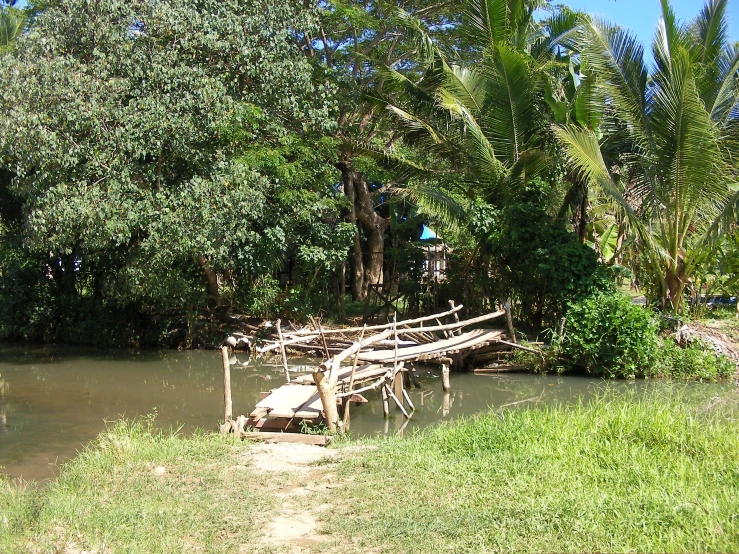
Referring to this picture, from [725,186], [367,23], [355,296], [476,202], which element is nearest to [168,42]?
[367,23]

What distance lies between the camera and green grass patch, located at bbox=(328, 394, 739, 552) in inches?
195

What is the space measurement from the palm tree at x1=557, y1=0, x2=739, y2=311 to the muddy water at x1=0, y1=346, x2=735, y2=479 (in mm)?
2950

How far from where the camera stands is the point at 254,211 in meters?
14.8

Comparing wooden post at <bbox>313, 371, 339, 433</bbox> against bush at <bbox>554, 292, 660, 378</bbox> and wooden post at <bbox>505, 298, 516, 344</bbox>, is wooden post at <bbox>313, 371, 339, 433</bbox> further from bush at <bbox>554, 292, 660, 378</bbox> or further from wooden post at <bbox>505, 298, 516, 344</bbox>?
bush at <bbox>554, 292, 660, 378</bbox>

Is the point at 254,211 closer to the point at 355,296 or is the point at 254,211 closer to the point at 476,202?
the point at 476,202

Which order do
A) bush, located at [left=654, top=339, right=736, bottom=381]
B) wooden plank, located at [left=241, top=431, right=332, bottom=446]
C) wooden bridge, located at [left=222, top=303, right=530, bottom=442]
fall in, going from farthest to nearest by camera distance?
bush, located at [left=654, top=339, right=736, bottom=381] → wooden bridge, located at [left=222, top=303, right=530, bottom=442] → wooden plank, located at [left=241, top=431, right=332, bottom=446]

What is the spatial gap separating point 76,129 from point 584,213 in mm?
10334

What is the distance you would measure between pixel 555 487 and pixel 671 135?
9342 millimetres

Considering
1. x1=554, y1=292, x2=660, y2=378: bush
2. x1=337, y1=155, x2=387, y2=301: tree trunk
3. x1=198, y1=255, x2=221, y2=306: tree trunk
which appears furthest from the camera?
x1=337, y1=155, x2=387, y2=301: tree trunk

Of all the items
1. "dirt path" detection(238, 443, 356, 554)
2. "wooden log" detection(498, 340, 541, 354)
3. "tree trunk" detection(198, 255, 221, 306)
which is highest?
"tree trunk" detection(198, 255, 221, 306)

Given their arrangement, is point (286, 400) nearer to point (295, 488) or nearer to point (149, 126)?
point (295, 488)

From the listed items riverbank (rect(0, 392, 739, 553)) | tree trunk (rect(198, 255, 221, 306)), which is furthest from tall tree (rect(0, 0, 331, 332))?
riverbank (rect(0, 392, 739, 553))

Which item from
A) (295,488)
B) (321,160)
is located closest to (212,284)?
(321,160)

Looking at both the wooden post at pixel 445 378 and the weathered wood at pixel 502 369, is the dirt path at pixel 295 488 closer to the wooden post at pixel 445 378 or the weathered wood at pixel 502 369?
the wooden post at pixel 445 378
